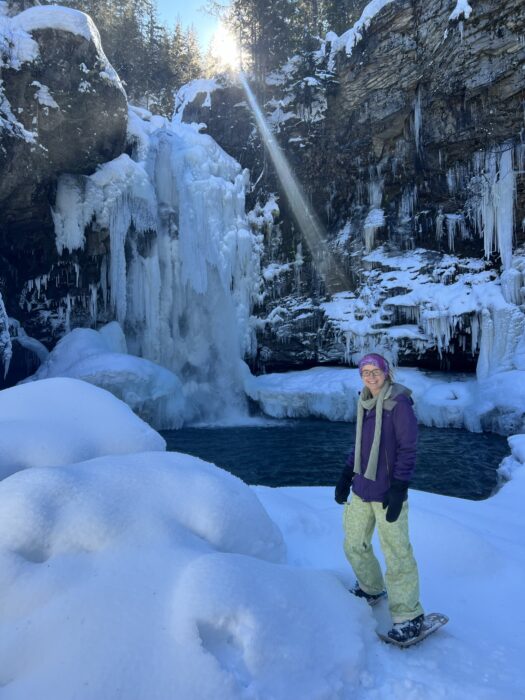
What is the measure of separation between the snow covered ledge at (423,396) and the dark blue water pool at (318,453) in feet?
1.91

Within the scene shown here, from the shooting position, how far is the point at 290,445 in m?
12.6

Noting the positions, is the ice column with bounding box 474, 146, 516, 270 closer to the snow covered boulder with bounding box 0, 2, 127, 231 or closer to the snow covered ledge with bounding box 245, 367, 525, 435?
the snow covered ledge with bounding box 245, 367, 525, 435

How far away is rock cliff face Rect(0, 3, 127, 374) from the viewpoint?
43.1 ft

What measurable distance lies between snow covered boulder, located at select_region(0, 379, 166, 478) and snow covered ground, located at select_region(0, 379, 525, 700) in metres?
0.04

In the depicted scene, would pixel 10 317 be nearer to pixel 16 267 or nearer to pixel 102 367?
pixel 16 267

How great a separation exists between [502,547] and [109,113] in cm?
1660

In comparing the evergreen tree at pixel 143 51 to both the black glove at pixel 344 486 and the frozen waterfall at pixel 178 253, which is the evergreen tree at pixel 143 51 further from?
the black glove at pixel 344 486

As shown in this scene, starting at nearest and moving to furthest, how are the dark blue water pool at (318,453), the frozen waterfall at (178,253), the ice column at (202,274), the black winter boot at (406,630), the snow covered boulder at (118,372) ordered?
1. the black winter boot at (406,630)
2. the dark blue water pool at (318,453)
3. the snow covered boulder at (118,372)
4. the frozen waterfall at (178,253)
5. the ice column at (202,274)

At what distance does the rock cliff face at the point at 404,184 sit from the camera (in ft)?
45.8

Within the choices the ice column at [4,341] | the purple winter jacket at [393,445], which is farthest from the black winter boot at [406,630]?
the ice column at [4,341]

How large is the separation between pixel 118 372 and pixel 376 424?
11.7 meters

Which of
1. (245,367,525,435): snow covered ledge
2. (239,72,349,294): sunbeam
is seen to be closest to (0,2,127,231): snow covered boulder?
(239,72,349,294): sunbeam

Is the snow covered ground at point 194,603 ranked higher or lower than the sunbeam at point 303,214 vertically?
lower

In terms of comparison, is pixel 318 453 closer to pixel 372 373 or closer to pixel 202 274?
pixel 202 274
